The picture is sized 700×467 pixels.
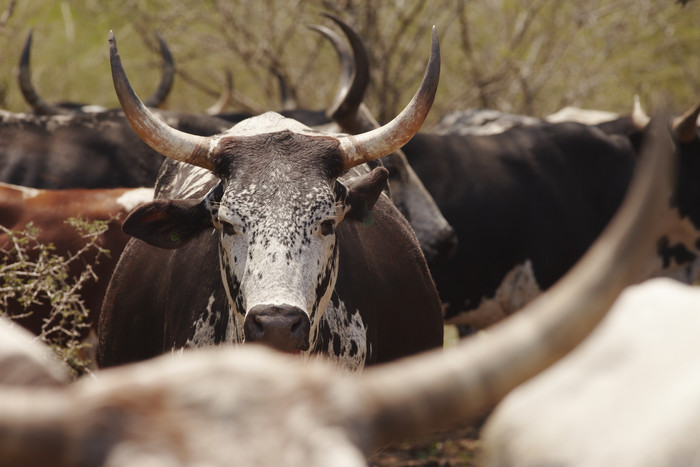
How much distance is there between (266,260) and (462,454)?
133 inches

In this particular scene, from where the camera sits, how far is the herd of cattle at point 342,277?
1.24 m

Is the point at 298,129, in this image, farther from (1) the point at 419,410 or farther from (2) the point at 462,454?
(2) the point at 462,454

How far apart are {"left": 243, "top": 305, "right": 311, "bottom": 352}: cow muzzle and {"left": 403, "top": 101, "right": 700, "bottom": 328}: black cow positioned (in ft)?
11.9

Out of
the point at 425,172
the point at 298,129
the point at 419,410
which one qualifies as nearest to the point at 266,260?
the point at 298,129

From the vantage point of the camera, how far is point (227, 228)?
10.8ft

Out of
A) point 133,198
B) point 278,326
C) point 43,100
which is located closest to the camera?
point 278,326

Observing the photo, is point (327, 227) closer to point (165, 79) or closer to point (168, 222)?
point (168, 222)

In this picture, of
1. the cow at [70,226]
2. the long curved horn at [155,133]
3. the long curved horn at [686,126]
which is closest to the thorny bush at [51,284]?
the cow at [70,226]

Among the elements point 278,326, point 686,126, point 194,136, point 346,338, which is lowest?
point 346,338

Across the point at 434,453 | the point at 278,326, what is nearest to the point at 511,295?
the point at 434,453

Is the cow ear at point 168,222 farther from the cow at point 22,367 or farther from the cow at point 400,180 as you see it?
the cow at point 400,180

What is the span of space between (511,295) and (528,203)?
2.47 ft

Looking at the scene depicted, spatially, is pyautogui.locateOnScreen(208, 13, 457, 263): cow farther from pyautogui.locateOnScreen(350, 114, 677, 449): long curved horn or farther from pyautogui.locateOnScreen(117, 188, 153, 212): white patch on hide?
pyautogui.locateOnScreen(350, 114, 677, 449): long curved horn

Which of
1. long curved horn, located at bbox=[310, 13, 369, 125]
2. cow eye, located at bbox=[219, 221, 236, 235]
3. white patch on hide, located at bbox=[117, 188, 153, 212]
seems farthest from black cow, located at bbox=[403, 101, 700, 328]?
cow eye, located at bbox=[219, 221, 236, 235]
